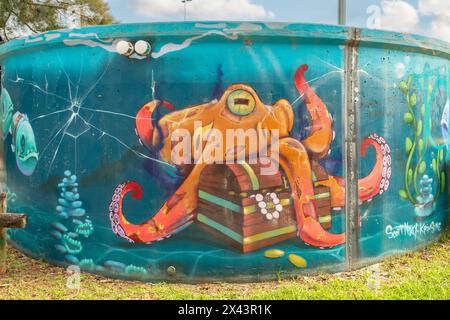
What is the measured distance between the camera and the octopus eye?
5.29 m

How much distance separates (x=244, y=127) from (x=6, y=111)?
3420 mm

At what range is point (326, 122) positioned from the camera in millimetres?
5539

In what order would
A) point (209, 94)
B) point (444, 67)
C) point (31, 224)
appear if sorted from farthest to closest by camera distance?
point (444, 67) → point (31, 224) → point (209, 94)

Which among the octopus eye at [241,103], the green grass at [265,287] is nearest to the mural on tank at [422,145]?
the green grass at [265,287]

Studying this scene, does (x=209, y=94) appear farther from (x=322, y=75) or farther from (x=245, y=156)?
(x=322, y=75)

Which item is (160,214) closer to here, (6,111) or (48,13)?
(6,111)

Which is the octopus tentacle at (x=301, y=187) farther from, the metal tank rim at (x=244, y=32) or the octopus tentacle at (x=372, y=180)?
the metal tank rim at (x=244, y=32)

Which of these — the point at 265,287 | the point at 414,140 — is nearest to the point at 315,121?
the point at 414,140

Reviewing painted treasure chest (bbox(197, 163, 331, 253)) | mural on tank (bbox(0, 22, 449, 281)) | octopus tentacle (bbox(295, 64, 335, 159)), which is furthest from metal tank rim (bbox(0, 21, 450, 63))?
painted treasure chest (bbox(197, 163, 331, 253))

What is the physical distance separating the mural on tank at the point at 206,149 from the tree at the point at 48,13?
39.8 ft

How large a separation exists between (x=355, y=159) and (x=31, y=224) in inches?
148

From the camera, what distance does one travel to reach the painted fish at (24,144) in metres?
6.26

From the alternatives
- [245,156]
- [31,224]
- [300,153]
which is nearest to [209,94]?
[245,156]

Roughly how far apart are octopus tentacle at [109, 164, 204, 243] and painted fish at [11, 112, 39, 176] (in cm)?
136
